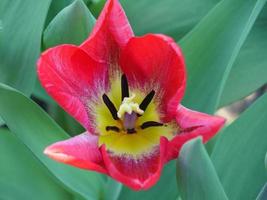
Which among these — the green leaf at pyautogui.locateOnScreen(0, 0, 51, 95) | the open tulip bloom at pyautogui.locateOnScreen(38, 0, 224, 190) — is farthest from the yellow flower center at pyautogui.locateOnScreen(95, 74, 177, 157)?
the green leaf at pyautogui.locateOnScreen(0, 0, 51, 95)

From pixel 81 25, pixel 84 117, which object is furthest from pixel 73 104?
pixel 81 25

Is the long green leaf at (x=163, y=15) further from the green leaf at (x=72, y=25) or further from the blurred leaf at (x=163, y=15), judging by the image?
the green leaf at (x=72, y=25)

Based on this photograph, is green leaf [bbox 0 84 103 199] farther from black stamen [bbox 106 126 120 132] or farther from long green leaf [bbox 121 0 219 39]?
long green leaf [bbox 121 0 219 39]

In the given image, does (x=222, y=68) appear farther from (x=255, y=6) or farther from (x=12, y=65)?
(x=12, y=65)

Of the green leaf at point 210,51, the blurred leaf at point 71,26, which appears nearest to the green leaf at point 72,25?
the blurred leaf at point 71,26

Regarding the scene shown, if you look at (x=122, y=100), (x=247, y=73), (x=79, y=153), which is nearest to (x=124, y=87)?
(x=122, y=100)

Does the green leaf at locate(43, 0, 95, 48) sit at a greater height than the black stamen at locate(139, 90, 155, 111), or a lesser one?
greater
